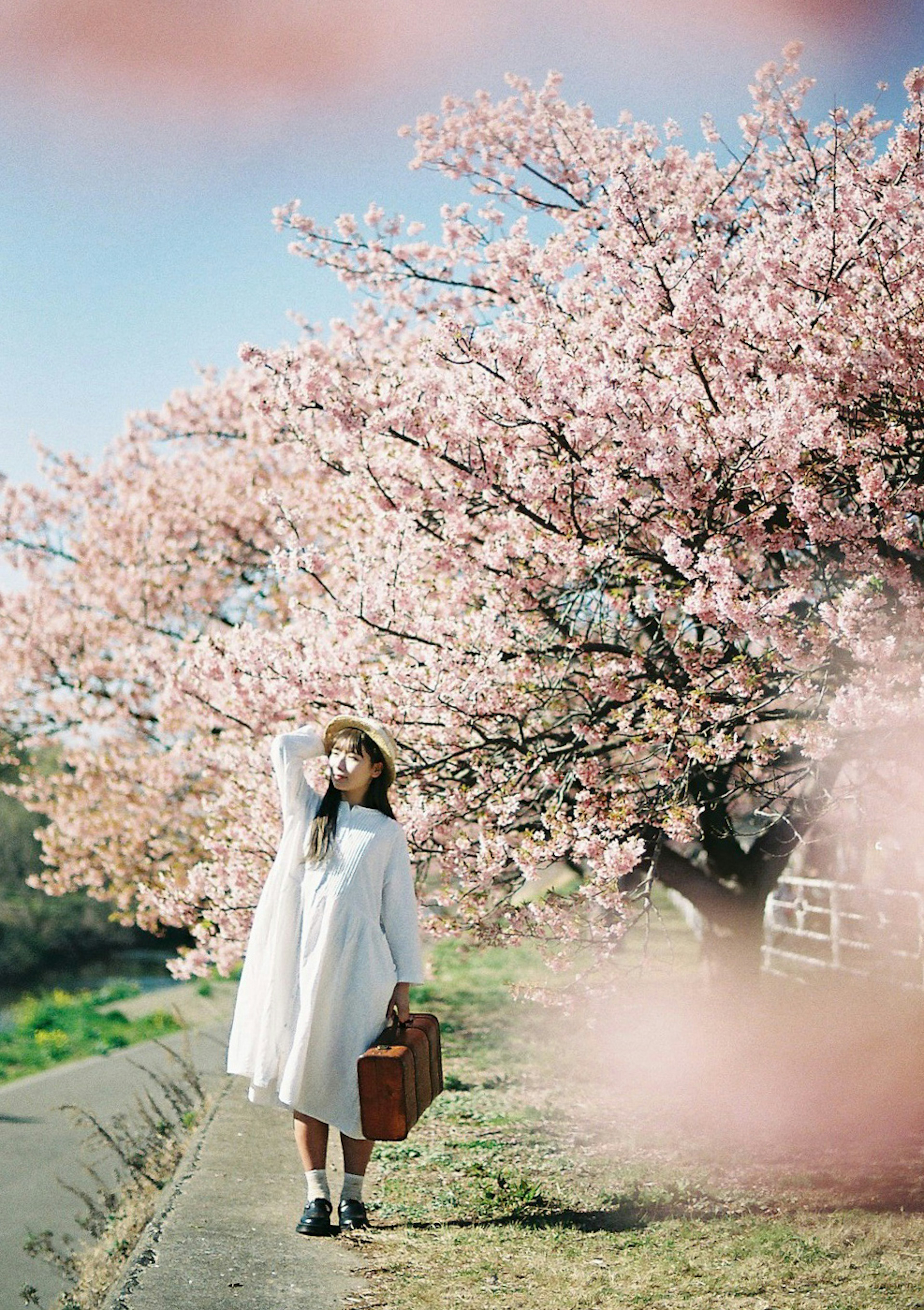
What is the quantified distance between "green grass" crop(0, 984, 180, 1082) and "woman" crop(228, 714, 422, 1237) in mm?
8941

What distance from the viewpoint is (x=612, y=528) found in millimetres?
5945

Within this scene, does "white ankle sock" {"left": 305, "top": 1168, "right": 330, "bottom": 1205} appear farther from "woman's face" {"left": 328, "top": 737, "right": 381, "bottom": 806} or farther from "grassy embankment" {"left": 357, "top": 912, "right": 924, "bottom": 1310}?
"woman's face" {"left": 328, "top": 737, "right": 381, "bottom": 806}

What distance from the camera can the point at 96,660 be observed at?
12391 mm

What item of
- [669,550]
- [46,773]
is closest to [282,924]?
[669,550]

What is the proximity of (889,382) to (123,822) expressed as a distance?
8.42m

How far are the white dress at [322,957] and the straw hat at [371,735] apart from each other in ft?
0.47

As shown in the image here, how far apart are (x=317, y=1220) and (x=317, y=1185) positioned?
0.37 ft

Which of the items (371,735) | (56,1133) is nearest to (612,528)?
(371,735)

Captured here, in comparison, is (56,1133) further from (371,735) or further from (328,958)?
(371,735)

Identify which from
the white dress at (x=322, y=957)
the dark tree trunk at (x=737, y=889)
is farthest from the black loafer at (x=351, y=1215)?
the dark tree trunk at (x=737, y=889)

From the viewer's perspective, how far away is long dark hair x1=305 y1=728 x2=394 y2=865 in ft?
13.4

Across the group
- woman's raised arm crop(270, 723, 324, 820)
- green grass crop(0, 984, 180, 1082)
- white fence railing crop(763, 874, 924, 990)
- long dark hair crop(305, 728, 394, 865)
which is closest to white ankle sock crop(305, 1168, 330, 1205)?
long dark hair crop(305, 728, 394, 865)

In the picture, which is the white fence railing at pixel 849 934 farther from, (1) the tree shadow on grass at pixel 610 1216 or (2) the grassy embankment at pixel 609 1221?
(1) the tree shadow on grass at pixel 610 1216

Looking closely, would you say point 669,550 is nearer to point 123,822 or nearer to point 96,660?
point 123,822
